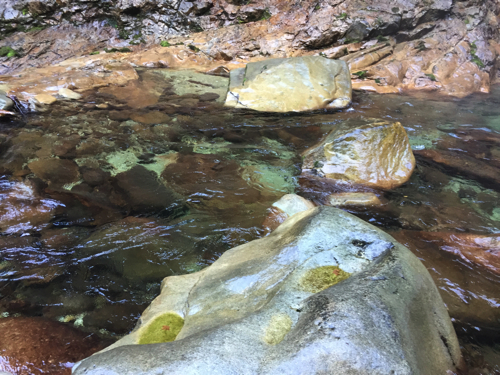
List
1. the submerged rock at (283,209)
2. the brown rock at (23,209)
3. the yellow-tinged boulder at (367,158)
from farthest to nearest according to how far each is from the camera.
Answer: the yellow-tinged boulder at (367,158), the submerged rock at (283,209), the brown rock at (23,209)

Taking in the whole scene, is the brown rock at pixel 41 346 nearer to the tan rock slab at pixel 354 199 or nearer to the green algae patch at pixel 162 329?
the green algae patch at pixel 162 329

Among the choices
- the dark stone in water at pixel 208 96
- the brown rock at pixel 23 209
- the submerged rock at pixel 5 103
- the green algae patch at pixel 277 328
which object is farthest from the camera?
the dark stone in water at pixel 208 96

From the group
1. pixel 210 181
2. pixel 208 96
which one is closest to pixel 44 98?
pixel 208 96

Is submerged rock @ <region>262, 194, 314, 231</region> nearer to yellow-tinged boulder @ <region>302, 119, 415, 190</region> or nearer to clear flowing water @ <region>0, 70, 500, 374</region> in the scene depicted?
clear flowing water @ <region>0, 70, 500, 374</region>

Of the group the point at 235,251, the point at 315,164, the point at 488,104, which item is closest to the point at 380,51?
the point at 488,104

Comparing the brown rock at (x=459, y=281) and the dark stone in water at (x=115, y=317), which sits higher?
the dark stone in water at (x=115, y=317)

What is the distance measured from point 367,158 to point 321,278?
2.92 metres

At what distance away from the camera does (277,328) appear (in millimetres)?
1898

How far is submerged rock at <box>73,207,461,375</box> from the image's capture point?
1700 mm

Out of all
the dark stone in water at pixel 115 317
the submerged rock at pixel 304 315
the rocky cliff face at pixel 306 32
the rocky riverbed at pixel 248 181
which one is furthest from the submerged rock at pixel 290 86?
the dark stone in water at pixel 115 317

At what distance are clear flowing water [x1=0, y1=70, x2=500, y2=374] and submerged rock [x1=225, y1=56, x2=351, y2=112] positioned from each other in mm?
333

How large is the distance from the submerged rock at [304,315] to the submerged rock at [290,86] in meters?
4.76

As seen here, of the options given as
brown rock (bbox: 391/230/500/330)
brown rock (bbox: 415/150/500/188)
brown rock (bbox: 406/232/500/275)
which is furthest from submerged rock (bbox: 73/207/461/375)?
brown rock (bbox: 415/150/500/188)

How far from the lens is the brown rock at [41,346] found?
91.5 inches
